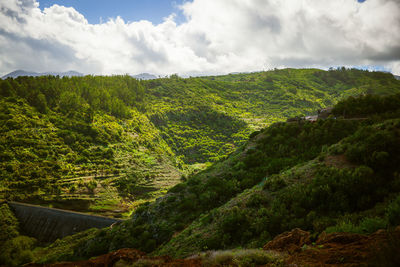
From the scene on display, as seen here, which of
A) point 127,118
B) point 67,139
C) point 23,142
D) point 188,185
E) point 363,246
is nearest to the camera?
point 363,246

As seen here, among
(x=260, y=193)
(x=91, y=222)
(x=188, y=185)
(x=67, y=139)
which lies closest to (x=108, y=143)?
(x=67, y=139)

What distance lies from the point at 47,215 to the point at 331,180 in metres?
48.1

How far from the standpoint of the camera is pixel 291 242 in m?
7.48

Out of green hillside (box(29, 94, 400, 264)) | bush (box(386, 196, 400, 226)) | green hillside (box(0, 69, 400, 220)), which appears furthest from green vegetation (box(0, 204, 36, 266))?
bush (box(386, 196, 400, 226))

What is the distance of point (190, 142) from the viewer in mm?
98250

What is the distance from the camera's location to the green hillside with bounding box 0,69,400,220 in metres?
49.5

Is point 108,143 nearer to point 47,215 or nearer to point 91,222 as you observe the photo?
point 47,215

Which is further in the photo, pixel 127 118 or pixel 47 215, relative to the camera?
pixel 127 118

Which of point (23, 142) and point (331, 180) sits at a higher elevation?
point (23, 142)

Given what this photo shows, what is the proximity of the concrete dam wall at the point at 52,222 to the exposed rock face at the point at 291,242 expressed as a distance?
109ft

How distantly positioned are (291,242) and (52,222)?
45.0 metres

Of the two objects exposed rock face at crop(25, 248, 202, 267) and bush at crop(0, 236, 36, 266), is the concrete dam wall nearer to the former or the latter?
bush at crop(0, 236, 36, 266)

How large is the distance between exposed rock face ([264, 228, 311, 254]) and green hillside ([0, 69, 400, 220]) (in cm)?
891

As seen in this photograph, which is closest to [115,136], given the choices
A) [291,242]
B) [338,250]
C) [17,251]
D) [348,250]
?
[17,251]
